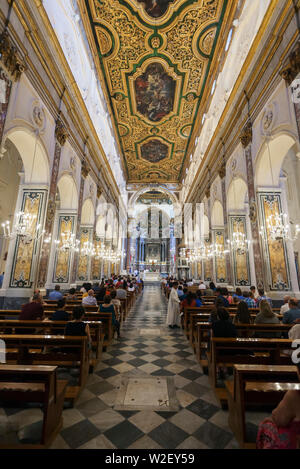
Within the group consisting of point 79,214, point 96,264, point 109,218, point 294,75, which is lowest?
point 96,264

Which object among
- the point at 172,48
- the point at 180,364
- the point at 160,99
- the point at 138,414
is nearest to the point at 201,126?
the point at 160,99

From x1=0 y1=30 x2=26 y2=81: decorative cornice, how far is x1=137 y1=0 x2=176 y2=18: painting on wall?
6.16 metres

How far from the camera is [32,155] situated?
22.0ft

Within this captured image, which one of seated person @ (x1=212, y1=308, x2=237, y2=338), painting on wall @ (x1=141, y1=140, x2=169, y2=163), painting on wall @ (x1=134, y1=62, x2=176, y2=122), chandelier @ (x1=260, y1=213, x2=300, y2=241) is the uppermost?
painting on wall @ (x1=141, y1=140, x2=169, y2=163)

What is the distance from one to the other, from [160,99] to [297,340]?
14.0m

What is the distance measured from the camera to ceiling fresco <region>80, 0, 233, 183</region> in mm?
8430

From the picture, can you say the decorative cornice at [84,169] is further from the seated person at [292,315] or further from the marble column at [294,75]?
the seated person at [292,315]

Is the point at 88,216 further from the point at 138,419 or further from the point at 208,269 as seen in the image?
the point at 138,419

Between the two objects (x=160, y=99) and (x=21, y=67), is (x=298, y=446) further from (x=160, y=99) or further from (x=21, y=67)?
(x=160, y=99)

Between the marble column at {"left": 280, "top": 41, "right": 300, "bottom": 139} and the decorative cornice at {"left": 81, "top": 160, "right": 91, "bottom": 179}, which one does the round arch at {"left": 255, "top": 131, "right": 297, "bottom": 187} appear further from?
the decorative cornice at {"left": 81, "top": 160, "right": 91, "bottom": 179}

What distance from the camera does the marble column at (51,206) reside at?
677 centimetres

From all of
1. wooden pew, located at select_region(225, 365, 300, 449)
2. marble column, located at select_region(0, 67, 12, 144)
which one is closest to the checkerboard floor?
wooden pew, located at select_region(225, 365, 300, 449)

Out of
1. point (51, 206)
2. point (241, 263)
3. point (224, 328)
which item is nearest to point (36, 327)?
point (224, 328)

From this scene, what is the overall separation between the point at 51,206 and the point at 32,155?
5.24ft
